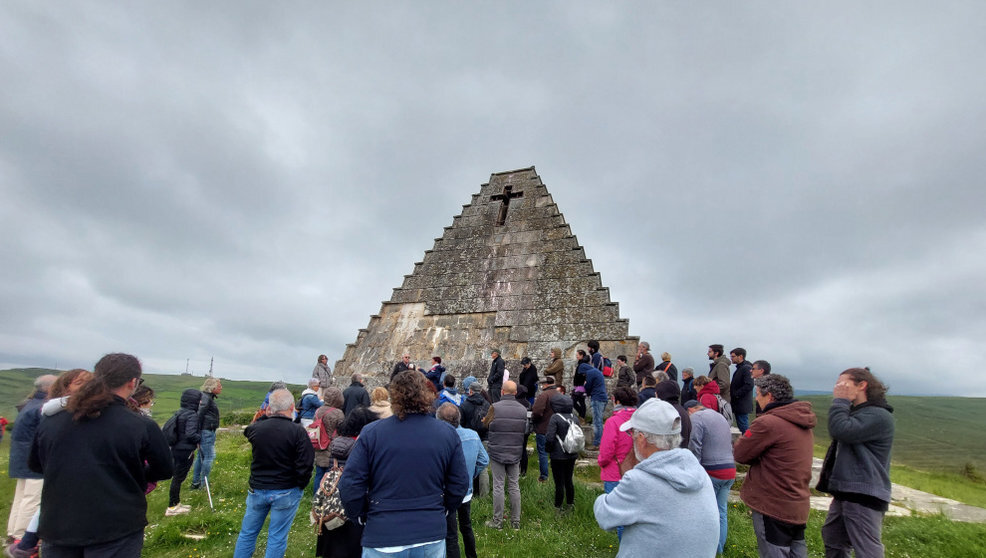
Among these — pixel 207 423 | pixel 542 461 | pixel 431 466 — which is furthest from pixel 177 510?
pixel 431 466

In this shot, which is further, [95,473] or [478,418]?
[478,418]

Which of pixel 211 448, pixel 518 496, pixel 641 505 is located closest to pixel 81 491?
pixel 641 505

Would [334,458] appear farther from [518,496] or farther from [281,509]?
[518,496]

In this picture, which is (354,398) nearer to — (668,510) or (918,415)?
(668,510)

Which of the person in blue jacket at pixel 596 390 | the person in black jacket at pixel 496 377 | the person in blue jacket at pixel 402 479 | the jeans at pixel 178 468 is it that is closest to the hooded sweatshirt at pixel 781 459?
the person in blue jacket at pixel 402 479

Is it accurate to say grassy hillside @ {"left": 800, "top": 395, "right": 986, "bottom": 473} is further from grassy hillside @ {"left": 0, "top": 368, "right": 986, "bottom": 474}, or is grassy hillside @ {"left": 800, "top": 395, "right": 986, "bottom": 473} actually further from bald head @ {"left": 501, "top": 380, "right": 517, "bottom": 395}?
bald head @ {"left": 501, "top": 380, "right": 517, "bottom": 395}

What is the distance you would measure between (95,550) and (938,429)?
80088 millimetres

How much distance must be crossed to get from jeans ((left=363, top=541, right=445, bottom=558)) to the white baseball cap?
6.20 ft

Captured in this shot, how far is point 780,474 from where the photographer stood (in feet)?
14.4

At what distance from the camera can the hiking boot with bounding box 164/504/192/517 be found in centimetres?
733

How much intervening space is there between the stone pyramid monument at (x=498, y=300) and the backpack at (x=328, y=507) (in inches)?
306

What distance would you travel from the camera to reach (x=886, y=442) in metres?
4.39

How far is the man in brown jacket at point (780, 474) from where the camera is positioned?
4.34 m

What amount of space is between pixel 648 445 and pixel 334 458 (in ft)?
11.1
